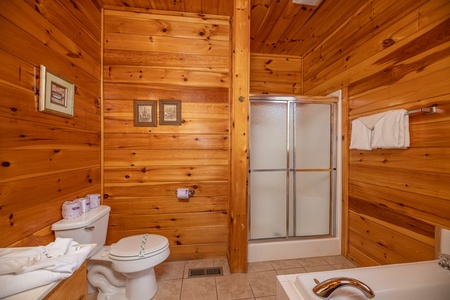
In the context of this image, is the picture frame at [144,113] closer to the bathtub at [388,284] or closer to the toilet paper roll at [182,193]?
the toilet paper roll at [182,193]

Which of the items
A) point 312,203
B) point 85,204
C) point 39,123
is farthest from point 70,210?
point 312,203

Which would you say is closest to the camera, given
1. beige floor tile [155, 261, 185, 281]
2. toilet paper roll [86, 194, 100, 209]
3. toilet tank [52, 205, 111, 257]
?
toilet tank [52, 205, 111, 257]

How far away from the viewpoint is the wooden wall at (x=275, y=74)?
274cm

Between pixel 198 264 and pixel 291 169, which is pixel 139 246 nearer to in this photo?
pixel 198 264

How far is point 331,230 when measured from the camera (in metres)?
2.13

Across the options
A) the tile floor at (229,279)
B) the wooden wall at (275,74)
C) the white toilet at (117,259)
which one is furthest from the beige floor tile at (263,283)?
the wooden wall at (275,74)

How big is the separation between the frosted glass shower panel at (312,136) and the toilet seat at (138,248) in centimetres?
160

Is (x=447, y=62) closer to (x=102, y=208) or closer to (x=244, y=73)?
(x=244, y=73)

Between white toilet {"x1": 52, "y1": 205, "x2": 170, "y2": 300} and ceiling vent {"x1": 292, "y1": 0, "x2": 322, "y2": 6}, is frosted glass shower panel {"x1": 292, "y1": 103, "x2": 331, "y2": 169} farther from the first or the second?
white toilet {"x1": 52, "y1": 205, "x2": 170, "y2": 300}

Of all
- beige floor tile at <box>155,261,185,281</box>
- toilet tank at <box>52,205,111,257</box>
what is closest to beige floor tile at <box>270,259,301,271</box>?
beige floor tile at <box>155,261,185,281</box>

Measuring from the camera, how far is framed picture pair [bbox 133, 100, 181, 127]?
192 cm

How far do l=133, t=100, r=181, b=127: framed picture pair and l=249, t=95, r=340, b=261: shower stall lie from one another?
824 millimetres

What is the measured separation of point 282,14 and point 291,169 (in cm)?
170

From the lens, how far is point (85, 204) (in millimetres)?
1474
